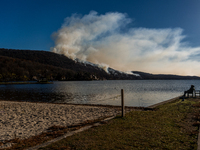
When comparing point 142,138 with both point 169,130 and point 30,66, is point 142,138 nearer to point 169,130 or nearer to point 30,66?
point 169,130

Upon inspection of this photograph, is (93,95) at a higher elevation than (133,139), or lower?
lower

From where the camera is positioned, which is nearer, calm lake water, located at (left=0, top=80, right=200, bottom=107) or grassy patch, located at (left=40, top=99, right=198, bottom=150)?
grassy patch, located at (left=40, top=99, right=198, bottom=150)

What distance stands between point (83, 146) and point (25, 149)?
196 centimetres

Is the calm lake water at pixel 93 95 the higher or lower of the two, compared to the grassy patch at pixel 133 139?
lower

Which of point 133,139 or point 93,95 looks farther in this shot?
point 93,95

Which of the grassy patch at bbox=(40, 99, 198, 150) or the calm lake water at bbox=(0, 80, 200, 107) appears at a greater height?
the grassy patch at bbox=(40, 99, 198, 150)

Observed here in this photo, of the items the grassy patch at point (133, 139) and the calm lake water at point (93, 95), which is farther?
the calm lake water at point (93, 95)

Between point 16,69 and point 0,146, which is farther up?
point 16,69

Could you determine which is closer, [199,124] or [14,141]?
[14,141]

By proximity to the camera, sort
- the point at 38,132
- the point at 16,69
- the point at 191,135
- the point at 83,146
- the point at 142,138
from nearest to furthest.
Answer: the point at 83,146 < the point at 142,138 < the point at 191,135 < the point at 38,132 < the point at 16,69

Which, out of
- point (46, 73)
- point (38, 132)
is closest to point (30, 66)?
point (46, 73)

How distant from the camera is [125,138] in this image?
5871 mm

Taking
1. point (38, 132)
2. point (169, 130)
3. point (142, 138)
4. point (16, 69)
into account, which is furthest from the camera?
Result: point (16, 69)

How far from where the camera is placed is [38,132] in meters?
7.84
